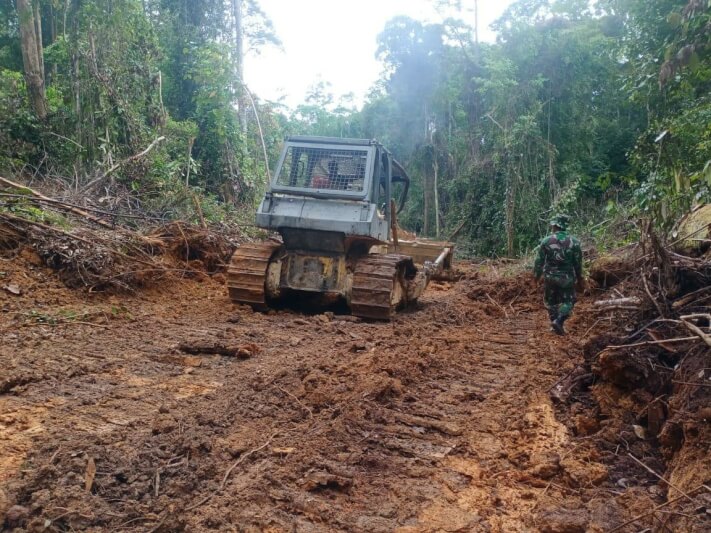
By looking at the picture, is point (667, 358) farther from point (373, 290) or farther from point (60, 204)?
point (60, 204)

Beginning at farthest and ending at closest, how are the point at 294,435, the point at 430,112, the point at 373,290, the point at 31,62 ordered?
1. the point at 430,112
2. the point at 31,62
3. the point at 373,290
4. the point at 294,435

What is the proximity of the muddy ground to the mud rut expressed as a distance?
0.04 ft

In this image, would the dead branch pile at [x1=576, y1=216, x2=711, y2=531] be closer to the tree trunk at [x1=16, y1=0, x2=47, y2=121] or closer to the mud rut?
the mud rut

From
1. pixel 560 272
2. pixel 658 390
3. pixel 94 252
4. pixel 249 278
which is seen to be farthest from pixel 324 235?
pixel 658 390

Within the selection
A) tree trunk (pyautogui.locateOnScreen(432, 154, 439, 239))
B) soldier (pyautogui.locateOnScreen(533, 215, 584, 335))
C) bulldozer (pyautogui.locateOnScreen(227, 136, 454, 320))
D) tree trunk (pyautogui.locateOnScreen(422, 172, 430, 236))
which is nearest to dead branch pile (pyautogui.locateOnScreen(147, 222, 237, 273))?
bulldozer (pyautogui.locateOnScreen(227, 136, 454, 320))

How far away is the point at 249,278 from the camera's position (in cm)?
830

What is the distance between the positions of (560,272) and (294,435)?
15.6 ft

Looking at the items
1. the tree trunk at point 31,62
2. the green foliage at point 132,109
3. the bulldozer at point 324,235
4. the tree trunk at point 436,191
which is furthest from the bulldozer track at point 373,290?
the tree trunk at point 436,191

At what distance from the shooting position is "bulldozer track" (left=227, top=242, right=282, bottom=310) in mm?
8273

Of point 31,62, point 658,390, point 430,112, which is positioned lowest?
point 658,390

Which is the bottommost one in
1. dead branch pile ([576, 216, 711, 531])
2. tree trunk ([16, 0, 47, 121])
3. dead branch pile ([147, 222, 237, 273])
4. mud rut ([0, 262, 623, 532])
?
mud rut ([0, 262, 623, 532])

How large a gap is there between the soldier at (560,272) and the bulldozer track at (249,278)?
11.4 ft

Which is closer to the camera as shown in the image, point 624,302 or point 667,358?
point 667,358

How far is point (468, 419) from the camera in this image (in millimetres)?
4480
